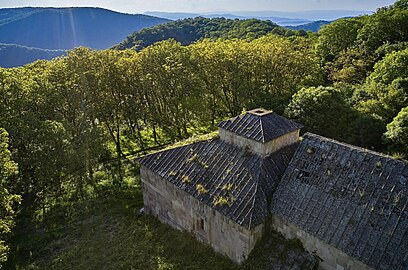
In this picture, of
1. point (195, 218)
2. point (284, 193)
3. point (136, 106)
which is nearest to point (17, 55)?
point (136, 106)

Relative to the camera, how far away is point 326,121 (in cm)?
2967

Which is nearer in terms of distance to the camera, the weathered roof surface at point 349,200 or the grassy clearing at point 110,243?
the weathered roof surface at point 349,200

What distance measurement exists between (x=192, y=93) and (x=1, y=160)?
21.0m

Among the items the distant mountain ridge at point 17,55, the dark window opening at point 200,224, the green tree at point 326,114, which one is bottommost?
the distant mountain ridge at point 17,55

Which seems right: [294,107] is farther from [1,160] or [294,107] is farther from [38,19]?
[38,19]

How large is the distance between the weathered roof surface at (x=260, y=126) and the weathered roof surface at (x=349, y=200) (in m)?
1.62

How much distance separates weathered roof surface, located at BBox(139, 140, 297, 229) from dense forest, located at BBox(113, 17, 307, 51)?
87405 mm

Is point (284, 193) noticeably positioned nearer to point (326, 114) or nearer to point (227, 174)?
point (227, 174)

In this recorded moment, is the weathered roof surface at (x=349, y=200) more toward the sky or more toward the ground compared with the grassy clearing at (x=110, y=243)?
more toward the sky

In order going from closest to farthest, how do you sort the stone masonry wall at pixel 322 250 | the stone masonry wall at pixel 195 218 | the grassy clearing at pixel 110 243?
1. the stone masonry wall at pixel 322 250
2. the stone masonry wall at pixel 195 218
3. the grassy clearing at pixel 110 243

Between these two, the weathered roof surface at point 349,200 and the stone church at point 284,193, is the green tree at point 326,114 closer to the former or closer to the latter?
the stone church at point 284,193

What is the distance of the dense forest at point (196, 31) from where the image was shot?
365 ft

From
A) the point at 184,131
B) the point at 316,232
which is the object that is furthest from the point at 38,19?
the point at 316,232

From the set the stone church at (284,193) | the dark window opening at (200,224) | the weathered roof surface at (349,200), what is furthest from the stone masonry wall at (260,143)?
the dark window opening at (200,224)
